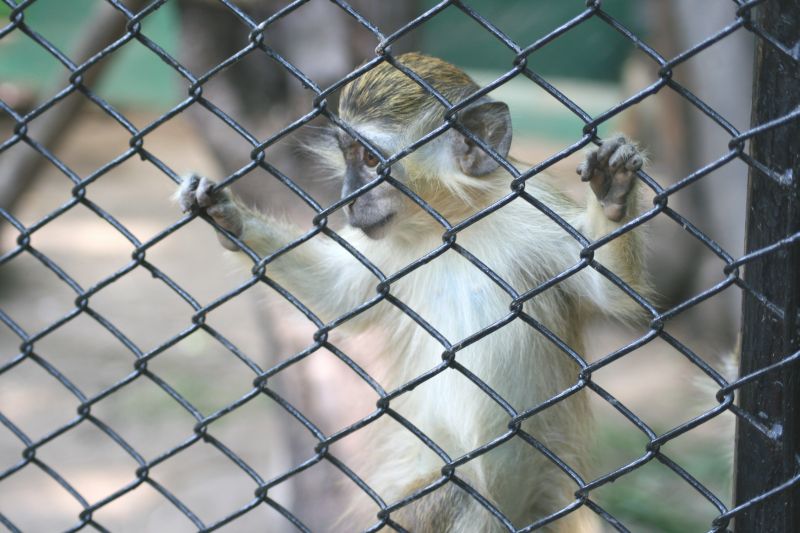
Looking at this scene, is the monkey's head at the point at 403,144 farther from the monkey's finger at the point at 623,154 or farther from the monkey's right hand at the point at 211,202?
the monkey's finger at the point at 623,154

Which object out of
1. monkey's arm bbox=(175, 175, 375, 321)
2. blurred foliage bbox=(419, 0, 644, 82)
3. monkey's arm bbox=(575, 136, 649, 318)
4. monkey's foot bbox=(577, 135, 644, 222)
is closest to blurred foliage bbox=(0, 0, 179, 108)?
blurred foliage bbox=(419, 0, 644, 82)

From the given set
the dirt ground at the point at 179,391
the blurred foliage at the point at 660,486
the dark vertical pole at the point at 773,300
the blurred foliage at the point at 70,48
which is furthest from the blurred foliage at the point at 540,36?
the dark vertical pole at the point at 773,300

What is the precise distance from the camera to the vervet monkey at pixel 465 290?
9.57 ft

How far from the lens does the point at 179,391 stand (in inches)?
283

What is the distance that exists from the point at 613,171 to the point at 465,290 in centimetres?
98

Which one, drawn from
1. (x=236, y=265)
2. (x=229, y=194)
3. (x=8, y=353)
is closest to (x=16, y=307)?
(x=8, y=353)

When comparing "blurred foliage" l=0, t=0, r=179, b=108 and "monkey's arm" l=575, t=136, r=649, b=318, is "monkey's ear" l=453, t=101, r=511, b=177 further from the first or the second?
"blurred foliage" l=0, t=0, r=179, b=108

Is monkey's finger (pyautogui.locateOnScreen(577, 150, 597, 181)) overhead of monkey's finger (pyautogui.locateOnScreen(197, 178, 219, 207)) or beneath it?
overhead

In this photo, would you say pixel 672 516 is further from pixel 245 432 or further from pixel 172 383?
pixel 172 383

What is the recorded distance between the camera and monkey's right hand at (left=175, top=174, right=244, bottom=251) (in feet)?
8.56

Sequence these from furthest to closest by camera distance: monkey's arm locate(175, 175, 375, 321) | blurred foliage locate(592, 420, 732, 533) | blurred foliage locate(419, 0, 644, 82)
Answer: blurred foliage locate(419, 0, 644, 82) < blurred foliage locate(592, 420, 732, 533) < monkey's arm locate(175, 175, 375, 321)

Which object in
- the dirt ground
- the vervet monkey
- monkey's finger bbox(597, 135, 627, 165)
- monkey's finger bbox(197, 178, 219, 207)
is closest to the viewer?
monkey's finger bbox(597, 135, 627, 165)

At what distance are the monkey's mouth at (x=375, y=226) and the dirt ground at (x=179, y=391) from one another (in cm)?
72

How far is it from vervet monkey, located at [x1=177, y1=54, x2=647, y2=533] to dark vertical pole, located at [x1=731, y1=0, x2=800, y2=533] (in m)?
0.85
